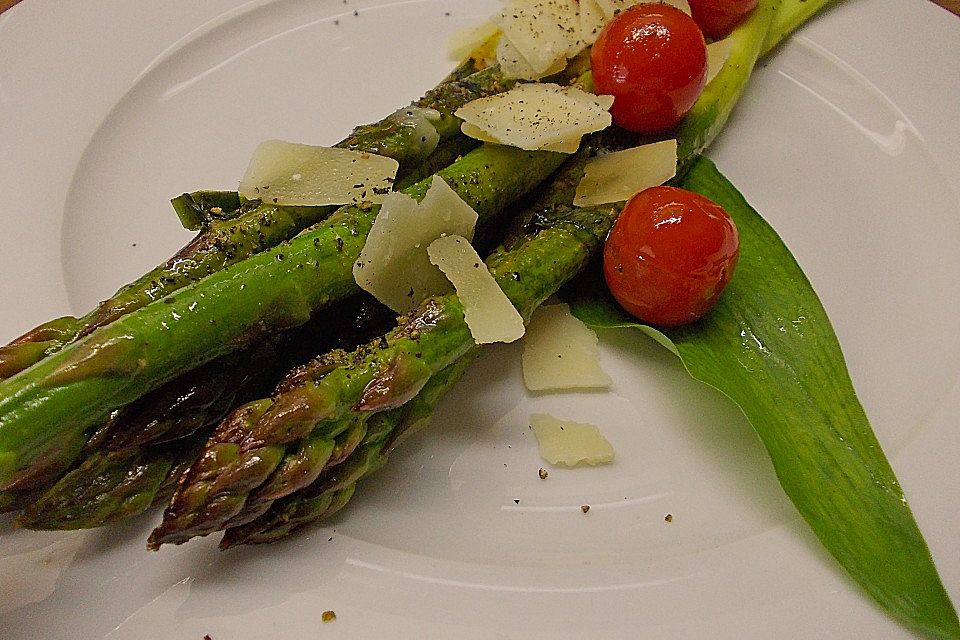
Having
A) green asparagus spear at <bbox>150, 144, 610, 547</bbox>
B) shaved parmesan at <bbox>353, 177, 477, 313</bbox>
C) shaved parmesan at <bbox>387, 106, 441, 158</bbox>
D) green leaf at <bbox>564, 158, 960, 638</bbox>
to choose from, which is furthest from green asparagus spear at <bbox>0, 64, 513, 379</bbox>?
green leaf at <bbox>564, 158, 960, 638</bbox>

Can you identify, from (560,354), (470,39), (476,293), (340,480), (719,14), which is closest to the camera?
(340,480)

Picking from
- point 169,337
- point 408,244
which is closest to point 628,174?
point 408,244

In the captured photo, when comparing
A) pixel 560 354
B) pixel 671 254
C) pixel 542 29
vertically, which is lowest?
pixel 560 354

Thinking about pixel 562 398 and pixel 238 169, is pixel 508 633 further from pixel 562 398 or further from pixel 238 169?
pixel 238 169

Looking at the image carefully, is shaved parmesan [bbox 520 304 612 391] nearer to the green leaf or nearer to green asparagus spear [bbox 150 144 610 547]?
the green leaf

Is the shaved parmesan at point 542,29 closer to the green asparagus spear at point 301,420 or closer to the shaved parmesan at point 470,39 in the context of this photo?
the shaved parmesan at point 470,39

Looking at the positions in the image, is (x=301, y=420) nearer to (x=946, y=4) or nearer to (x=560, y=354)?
(x=560, y=354)
